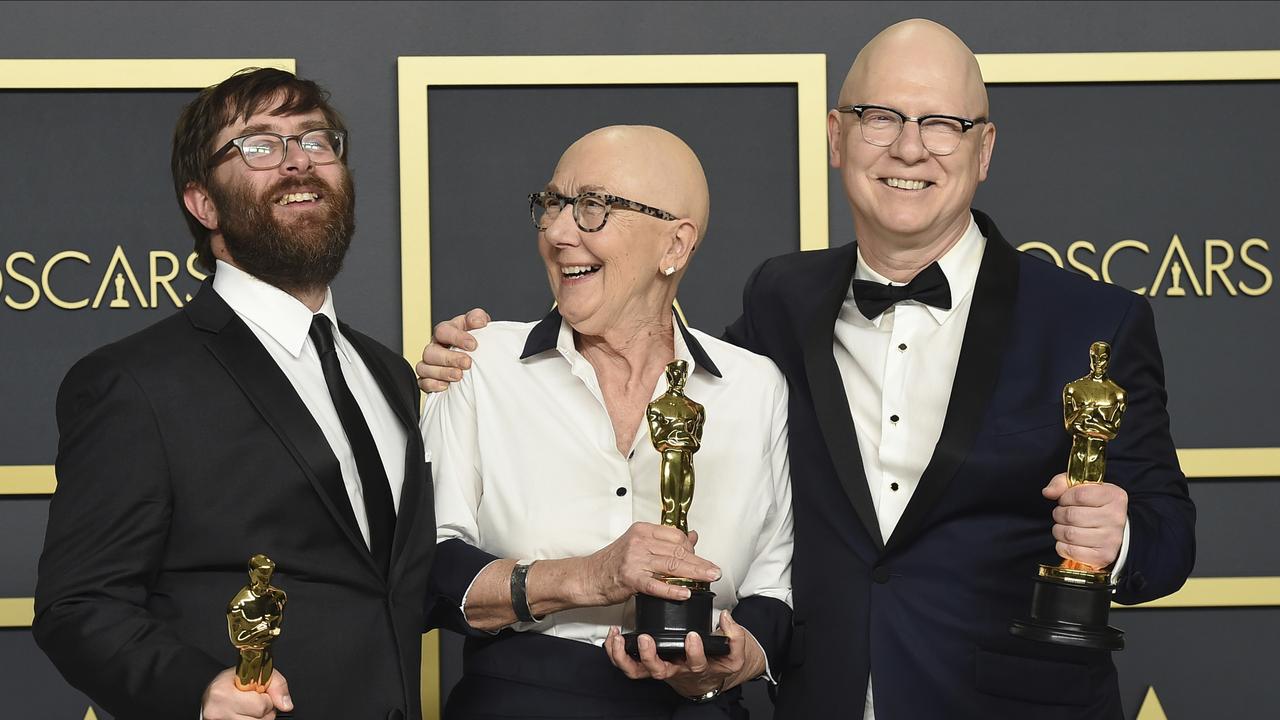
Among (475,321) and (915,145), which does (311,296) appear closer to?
(475,321)

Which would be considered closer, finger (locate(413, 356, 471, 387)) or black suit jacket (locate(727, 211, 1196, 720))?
black suit jacket (locate(727, 211, 1196, 720))

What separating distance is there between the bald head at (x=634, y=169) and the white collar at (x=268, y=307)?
0.53 m

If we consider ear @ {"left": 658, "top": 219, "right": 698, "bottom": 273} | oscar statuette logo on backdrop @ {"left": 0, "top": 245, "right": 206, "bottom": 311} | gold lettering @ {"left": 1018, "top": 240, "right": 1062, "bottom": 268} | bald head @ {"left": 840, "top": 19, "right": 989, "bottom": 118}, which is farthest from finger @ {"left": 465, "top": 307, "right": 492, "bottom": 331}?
gold lettering @ {"left": 1018, "top": 240, "right": 1062, "bottom": 268}

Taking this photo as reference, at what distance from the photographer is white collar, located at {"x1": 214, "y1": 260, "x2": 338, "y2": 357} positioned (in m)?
2.55

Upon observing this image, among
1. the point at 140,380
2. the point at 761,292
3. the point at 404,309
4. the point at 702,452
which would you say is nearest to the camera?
the point at 140,380

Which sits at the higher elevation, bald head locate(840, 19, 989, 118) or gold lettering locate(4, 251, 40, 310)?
bald head locate(840, 19, 989, 118)

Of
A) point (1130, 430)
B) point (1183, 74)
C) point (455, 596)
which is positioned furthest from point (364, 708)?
point (1183, 74)

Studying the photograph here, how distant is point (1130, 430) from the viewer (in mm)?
2627

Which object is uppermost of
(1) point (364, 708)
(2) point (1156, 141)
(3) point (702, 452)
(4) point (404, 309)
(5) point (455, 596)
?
(2) point (1156, 141)

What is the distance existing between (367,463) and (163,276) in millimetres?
1824

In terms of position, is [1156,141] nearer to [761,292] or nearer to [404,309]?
[761,292]

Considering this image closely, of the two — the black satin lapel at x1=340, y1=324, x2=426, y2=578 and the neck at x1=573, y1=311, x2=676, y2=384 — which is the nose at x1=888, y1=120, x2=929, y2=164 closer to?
the neck at x1=573, y1=311, x2=676, y2=384

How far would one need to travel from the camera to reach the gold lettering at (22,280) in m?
4.02

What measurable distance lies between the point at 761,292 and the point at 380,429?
2.98ft
